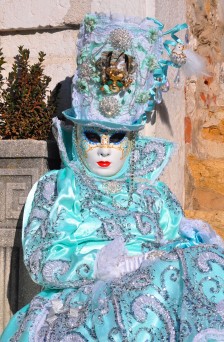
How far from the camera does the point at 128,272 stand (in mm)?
3514

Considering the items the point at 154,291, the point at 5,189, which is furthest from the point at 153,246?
the point at 5,189

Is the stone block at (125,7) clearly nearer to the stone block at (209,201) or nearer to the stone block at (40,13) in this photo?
the stone block at (40,13)

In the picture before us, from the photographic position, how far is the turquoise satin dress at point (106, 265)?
328 cm

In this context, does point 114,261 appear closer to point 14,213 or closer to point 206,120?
point 14,213

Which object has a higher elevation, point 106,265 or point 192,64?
point 192,64

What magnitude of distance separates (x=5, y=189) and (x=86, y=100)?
0.59 meters

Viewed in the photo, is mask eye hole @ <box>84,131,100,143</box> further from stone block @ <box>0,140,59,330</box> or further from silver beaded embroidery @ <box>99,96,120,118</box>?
stone block @ <box>0,140,59,330</box>

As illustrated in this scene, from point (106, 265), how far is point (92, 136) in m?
0.63

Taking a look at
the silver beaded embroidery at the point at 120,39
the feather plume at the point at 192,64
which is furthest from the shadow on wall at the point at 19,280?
the feather plume at the point at 192,64

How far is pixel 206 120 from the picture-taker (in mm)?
5301

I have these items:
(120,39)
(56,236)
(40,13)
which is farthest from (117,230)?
(40,13)

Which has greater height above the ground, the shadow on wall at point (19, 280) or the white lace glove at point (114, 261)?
the white lace glove at point (114, 261)

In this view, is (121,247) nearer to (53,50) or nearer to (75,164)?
(75,164)

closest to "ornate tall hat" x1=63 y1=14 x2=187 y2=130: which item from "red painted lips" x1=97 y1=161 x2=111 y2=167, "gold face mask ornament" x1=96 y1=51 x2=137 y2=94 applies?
"gold face mask ornament" x1=96 y1=51 x2=137 y2=94
